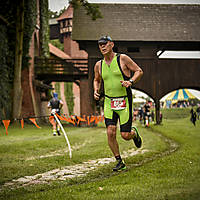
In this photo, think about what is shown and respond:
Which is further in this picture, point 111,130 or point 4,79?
point 4,79

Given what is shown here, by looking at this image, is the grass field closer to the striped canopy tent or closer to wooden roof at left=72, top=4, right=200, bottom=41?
wooden roof at left=72, top=4, right=200, bottom=41

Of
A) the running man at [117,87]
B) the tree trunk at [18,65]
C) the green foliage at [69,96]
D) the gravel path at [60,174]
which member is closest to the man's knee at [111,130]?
the running man at [117,87]

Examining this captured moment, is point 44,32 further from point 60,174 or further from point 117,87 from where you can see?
point 117,87

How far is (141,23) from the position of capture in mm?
19969

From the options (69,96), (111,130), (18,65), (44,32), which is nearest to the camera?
(111,130)

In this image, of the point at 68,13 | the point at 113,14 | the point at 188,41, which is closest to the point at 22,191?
the point at 188,41

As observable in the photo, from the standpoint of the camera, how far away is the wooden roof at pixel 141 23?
733 inches

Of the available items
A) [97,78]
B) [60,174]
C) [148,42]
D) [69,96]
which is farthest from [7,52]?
[69,96]

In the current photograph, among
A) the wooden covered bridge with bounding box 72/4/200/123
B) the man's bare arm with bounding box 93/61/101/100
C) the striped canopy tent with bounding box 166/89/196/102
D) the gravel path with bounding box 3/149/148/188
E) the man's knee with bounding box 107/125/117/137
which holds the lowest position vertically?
the gravel path with bounding box 3/149/148/188

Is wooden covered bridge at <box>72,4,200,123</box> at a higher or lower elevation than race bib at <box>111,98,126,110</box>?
higher

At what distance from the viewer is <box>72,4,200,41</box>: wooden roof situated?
61.1ft

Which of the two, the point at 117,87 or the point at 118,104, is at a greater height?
the point at 117,87

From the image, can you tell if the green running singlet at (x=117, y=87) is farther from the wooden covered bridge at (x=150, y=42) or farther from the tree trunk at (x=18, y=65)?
the wooden covered bridge at (x=150, y=42)

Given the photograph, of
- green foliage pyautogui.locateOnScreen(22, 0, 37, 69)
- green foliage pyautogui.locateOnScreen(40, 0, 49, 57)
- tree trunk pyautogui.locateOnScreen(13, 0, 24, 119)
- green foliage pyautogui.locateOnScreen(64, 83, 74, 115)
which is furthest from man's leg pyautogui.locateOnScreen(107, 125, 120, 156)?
green foliage pyautogui.locateOnScreen(64, 83, 74, 115)
